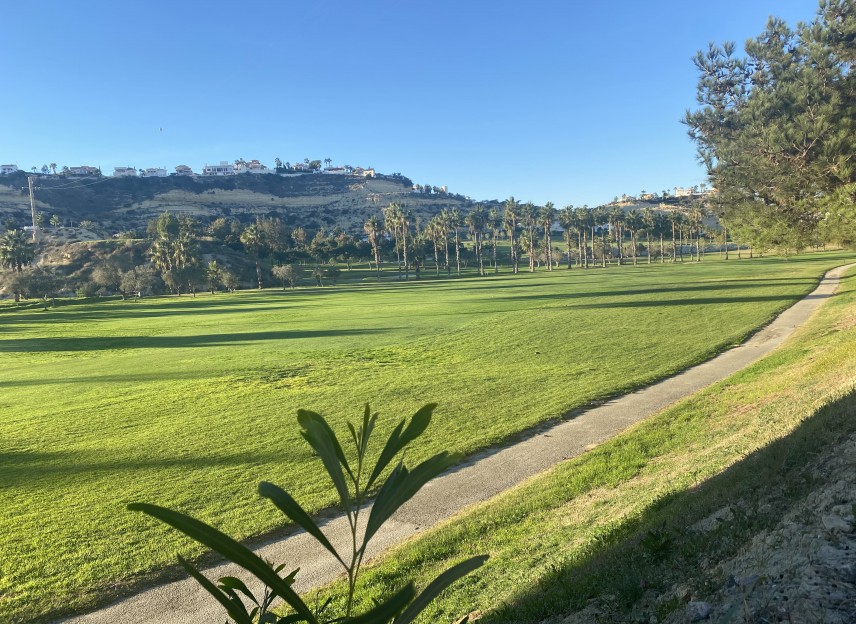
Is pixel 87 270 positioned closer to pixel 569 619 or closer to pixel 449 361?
pixel 449 361

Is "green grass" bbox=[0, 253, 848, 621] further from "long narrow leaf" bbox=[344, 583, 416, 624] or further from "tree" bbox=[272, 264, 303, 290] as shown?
"tree" bbox=[272, 264, 303, 290]

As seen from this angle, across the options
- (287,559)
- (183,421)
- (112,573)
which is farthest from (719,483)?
(183,421)

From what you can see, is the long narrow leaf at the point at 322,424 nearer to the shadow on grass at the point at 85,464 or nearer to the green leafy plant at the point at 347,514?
the green leafy plant at the point at 347,514

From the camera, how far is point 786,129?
22000mm

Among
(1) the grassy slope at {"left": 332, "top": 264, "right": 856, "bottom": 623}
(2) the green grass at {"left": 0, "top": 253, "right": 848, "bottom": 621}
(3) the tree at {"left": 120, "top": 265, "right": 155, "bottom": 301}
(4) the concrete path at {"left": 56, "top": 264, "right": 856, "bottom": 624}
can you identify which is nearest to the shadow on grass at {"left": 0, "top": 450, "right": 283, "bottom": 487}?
(2) the green grass at {"left": 0, "top": 253, "right": 848, "bottom": 621}

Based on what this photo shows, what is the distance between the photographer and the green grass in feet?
33.8

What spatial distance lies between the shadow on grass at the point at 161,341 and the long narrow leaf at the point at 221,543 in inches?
1493

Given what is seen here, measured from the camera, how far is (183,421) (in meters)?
18.5

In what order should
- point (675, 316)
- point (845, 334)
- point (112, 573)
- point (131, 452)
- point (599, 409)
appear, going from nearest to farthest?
point (112, 573) → point (131, 452) → point (599, 409) → point (845, 334) → point (675, 316)

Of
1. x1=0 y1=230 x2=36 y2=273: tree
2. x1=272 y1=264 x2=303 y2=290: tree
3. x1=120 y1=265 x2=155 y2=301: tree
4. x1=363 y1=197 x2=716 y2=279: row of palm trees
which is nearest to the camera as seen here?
x1=0 y1=230 x2=36 y2=273: tree

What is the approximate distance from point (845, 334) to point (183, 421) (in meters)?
25.0

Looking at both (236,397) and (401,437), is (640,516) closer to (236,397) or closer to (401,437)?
(401,437)

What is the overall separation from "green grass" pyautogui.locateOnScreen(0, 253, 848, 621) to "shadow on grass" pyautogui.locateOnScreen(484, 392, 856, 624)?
6.62 meters

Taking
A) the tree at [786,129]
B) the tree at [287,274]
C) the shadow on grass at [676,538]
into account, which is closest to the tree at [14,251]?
the tree at [287,274]
